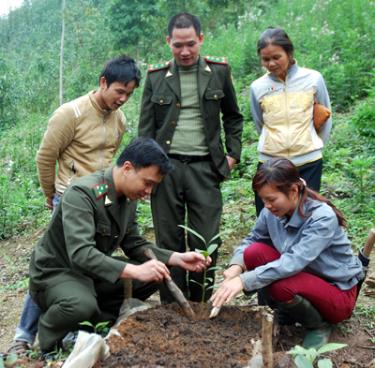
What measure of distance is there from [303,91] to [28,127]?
10.5 meters

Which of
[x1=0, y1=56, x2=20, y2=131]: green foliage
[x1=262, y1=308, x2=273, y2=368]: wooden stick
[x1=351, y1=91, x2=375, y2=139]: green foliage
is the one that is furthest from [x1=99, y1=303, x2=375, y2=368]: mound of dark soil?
[x1=0, y1=56, x2=20, y2=131]: green foliage

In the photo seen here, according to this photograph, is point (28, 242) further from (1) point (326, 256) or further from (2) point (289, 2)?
(2) point (289, 2)

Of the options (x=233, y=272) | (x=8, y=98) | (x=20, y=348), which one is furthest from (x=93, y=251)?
(x=8, y=98)

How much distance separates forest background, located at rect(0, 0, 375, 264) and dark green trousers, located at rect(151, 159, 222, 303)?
5.29 feet

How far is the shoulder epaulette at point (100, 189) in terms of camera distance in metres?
3.16

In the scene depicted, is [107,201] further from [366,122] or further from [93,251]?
[366,122]

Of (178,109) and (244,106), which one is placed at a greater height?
(178,109)

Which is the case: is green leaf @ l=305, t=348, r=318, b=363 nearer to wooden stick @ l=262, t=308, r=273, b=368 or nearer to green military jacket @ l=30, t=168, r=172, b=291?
wooden stick @ l=262, t=308, r=273, b=368

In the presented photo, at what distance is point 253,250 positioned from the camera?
132 inches

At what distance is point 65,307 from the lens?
3.15 meters

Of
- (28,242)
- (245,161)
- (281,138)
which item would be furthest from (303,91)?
(28,242)

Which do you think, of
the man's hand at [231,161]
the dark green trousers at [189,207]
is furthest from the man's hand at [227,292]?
the man's hand at [231,161]

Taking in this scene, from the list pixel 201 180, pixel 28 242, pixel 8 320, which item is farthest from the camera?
pixel 28 242

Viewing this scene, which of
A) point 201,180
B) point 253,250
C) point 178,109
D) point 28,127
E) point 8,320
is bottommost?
point 28,127
